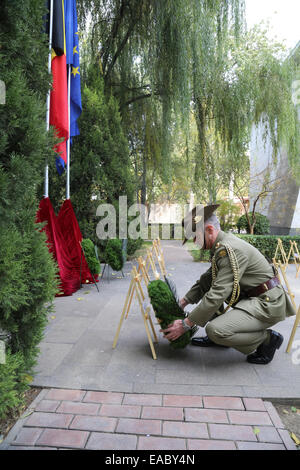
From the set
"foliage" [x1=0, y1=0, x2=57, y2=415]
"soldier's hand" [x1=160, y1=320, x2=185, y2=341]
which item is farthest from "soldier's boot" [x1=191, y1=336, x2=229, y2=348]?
"foliage" [x1=0, y1=0, x2=57, y2=415]

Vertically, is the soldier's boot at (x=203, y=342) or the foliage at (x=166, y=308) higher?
the foliage at (x=166, y=308)

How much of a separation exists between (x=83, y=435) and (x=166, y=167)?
7.94 m

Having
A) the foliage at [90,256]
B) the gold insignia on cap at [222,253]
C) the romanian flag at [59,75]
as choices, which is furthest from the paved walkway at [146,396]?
the romanian flag at [59,75]

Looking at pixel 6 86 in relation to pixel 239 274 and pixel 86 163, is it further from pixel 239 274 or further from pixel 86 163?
pixel 86 163

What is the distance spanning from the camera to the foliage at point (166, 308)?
3.20 metres

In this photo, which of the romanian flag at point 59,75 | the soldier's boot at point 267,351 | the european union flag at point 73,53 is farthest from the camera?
the european union flag at point 73,53

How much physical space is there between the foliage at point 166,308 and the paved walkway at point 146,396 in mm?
266

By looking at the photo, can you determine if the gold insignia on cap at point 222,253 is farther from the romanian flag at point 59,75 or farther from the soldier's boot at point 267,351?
the romanian flag at point 59,75

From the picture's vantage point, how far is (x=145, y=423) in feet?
7.50

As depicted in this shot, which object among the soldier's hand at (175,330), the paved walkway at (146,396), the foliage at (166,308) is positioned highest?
the foliage at (166,308)

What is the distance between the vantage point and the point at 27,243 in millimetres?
2465

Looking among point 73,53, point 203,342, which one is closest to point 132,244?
point 73,53

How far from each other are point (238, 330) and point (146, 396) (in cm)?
104
